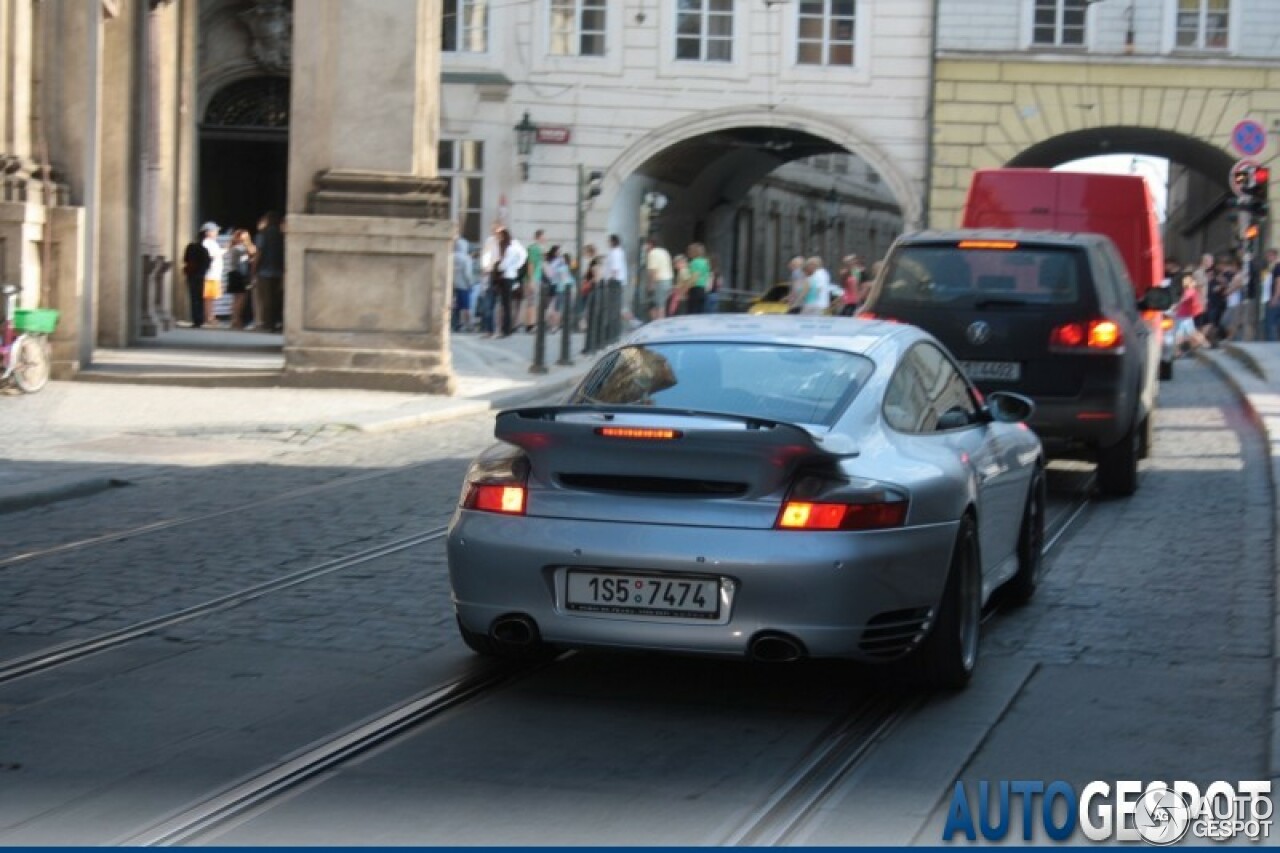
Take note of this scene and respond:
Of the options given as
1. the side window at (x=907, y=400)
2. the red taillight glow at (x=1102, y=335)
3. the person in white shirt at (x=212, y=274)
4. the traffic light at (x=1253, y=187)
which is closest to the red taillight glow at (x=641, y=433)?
the side window at (x=907, y=400)

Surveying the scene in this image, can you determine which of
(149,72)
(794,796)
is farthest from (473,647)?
(149,72)

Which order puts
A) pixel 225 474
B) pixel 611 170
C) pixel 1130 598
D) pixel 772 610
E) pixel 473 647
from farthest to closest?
pixel 611 170 < pixel 225 474 < pixel 1130 598 < pixel 473 647 < pixel 772 610

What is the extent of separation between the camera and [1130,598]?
10047mm

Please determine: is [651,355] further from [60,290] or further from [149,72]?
[149,72]

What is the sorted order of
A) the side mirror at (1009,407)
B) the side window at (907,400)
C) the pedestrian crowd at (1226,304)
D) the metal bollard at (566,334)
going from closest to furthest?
1. the side window at (907,400)
2. the side mirror at (1009,407)
3. the metal bollard at (566,334)
4. the pedestrian crowd at (1226,304)

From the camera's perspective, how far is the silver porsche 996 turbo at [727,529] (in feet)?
23.0

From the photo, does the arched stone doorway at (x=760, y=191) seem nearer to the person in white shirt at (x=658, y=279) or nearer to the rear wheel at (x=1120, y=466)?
→ the person in white shirt at (x=658, y=279)

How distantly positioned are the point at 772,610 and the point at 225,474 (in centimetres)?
880

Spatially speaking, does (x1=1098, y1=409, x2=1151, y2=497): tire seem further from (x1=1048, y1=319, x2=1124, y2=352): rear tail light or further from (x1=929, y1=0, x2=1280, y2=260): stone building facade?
(x1=929, y1=0, x2=1280, y2=260): stone building facade

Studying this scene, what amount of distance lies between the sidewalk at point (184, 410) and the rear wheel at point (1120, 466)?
6357 millimetres

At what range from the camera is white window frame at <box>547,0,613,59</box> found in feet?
154

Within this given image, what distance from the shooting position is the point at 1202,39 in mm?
46219

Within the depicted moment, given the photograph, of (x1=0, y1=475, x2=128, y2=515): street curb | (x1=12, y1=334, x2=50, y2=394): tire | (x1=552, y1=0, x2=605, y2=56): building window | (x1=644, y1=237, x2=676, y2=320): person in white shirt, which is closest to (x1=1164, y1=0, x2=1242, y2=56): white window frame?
(x1=552, y1=0, x2=605, y2=56): building window

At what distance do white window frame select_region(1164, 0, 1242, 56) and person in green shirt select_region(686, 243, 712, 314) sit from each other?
13.1 meters
